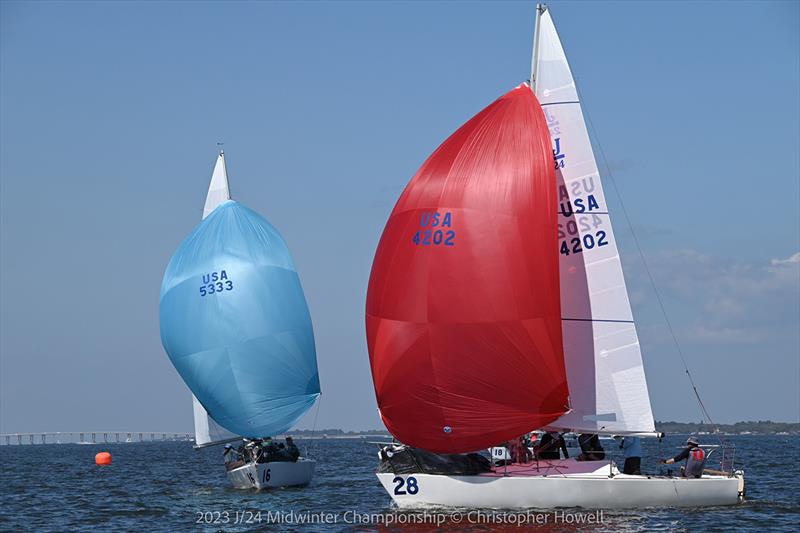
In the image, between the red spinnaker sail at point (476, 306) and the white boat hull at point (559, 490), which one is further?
the white boat hull at point (559, 490)

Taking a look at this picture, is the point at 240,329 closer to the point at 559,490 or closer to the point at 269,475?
the point at 269,475

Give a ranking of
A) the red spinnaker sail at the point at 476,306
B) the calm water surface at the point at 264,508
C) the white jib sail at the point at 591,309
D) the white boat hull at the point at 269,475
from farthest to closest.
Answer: the white boat hull at the point at 269,475
the white jib sail at the point at 591,309
the red spinnaker sail at the point at 476,306
the calm water surface at the point at 264,508

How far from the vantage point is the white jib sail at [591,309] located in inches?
1117

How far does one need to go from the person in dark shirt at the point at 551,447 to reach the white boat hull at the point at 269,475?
12168 millimetres

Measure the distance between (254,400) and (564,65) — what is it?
16257 mm

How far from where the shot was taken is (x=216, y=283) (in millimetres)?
38500

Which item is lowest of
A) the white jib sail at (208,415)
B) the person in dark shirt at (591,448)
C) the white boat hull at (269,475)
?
the white boat hull at (269,475)

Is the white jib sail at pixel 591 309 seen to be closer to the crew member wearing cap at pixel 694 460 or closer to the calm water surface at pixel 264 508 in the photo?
the crew member wearing cap at pixel 694 460

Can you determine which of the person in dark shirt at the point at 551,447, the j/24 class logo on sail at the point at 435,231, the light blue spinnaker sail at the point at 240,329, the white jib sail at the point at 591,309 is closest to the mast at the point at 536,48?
the white jib sail at the point at 591,309

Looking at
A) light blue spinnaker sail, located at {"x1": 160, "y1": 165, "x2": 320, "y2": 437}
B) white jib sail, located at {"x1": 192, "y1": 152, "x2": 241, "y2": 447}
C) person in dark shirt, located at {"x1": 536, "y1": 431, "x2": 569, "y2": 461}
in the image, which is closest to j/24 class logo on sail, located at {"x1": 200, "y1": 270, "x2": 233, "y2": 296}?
light blue spinnaker sail, located at {"x1": 160, "y1": 165, "x2": 320, "y2": 437}

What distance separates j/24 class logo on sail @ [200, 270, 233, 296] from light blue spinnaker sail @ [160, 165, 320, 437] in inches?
1.4

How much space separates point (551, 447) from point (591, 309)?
3.87 m

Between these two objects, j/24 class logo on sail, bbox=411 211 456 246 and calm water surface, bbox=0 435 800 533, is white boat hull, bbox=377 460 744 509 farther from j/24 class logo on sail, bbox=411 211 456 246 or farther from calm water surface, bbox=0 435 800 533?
j/24 class logo on sail, bbox=411 211 456 246

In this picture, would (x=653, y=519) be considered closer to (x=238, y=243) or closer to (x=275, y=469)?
(x=275, y=469)
